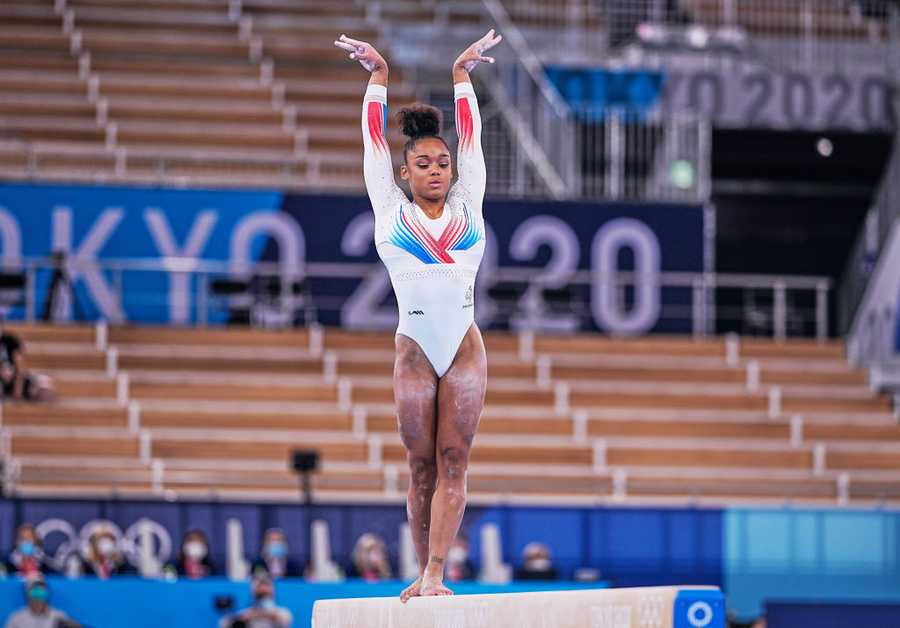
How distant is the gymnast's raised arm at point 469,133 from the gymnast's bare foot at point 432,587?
1520 millimetres

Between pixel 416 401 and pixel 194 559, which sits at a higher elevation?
pixel 416 401

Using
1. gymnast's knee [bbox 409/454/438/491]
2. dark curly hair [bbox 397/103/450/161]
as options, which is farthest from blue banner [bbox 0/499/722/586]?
dark curly hair [bbox 397/103/450/161]

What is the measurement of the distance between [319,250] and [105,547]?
634 cm

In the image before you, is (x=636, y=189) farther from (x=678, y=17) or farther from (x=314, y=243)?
(x=314, y=243)

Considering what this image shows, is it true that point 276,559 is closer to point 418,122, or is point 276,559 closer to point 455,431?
point 455,431

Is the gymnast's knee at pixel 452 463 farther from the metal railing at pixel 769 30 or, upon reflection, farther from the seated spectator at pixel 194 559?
the metal railing at pixel 769 30

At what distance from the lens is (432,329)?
→ 739cm

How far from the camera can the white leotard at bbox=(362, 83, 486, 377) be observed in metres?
7.39

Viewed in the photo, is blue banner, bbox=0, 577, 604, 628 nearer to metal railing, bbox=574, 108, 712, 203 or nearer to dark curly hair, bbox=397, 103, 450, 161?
dark curly hair, bbox=397, 103, 450, 161

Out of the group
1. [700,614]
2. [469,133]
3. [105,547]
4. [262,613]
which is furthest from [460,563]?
[700,614]

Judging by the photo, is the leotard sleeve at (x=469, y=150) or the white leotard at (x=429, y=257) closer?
the white leotard at (x=429, y=257)

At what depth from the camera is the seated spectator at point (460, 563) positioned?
15.9m

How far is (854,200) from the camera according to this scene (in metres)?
28.2

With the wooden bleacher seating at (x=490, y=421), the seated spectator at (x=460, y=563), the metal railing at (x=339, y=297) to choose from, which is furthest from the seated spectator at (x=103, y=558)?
the metal railing at (x=339, y=297)
